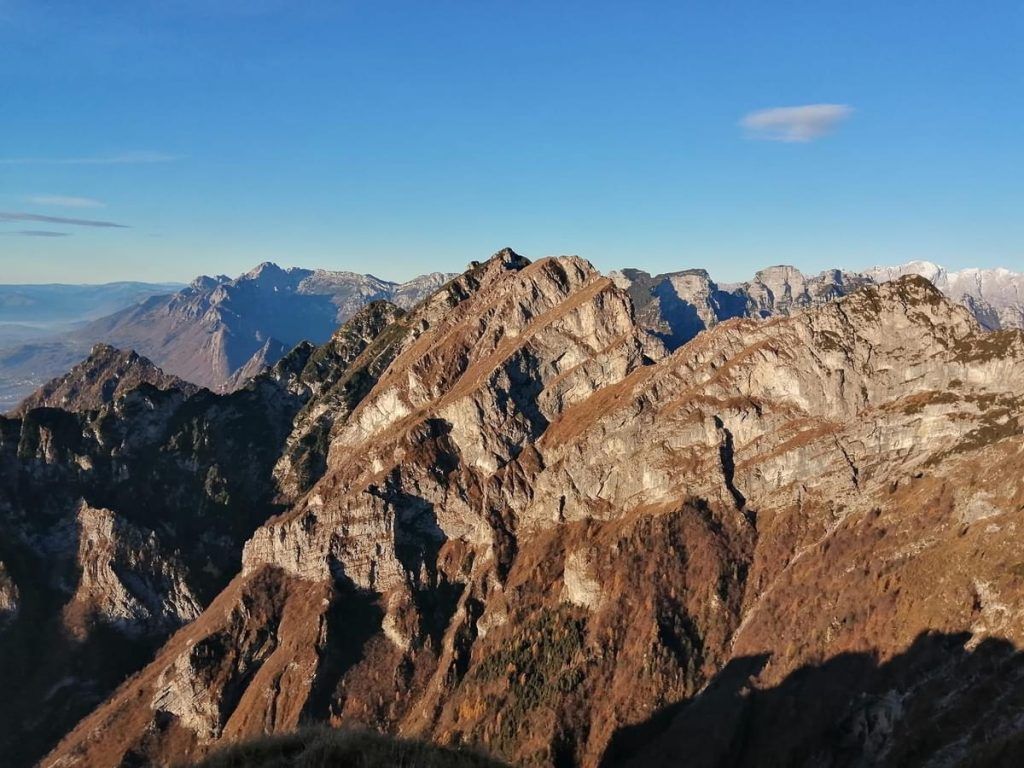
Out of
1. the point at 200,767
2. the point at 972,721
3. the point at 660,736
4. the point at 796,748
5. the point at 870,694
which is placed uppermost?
the point at 200,767

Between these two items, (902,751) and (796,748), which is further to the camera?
(796,748)

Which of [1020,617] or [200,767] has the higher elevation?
[200,767]

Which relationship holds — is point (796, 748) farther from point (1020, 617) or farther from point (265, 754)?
point (265, 754)

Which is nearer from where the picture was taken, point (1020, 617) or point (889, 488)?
point (1020, 617)

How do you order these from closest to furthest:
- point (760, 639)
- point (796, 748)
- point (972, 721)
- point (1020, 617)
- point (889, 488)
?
1. point (972, 721)
2. point (1020, 617)
3. point (796, 748)
4. point (760, 639)
5. point (889, 488)

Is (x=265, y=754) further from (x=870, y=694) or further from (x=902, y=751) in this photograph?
(x=870, y=694)

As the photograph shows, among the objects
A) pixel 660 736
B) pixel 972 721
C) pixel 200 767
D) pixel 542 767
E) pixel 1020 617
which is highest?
pixel 200 767

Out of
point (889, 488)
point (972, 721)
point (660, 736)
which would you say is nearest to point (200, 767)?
point (972, 721)

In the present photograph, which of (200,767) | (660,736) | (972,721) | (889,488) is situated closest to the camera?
(200,767)

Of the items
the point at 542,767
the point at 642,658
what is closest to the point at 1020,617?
the point at 642,658
